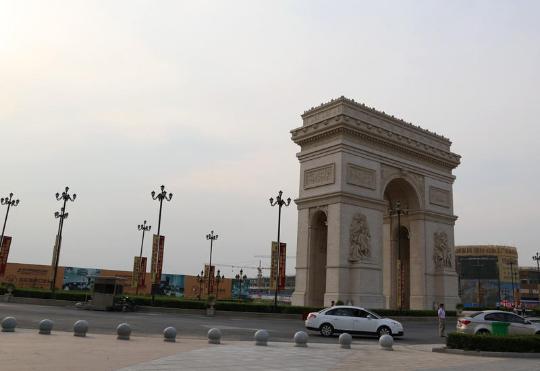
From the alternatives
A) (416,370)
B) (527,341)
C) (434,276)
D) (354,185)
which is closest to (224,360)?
(416,370)

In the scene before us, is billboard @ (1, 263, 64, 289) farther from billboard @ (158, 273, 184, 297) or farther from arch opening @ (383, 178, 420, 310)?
arch opening @ (383, 178, 420, 310)

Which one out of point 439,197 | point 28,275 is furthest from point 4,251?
point 439,197

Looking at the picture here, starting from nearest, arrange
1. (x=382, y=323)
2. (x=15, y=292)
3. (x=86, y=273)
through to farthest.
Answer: (x=382, y=323), (x=15, y=292), (x=86, y=273)

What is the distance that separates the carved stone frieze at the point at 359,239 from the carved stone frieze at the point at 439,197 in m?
9.40

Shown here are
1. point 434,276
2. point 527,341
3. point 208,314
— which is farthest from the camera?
point 434,276

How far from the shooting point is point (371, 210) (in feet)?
125

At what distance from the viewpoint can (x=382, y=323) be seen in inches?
835

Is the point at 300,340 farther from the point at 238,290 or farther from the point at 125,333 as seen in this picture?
the point at 238,290

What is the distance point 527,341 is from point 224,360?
987 cm

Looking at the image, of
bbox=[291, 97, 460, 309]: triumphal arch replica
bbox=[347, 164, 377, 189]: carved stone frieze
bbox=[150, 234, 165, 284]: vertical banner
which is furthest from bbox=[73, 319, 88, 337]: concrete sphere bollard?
bbox=[347, 164, 377, 189]: carved stone frieze

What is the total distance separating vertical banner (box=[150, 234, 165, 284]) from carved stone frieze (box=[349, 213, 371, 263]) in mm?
14026

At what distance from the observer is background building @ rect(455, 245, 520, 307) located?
108750 millimetres

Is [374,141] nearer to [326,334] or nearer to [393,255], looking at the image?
[393,255]

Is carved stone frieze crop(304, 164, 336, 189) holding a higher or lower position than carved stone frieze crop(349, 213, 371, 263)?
higher
